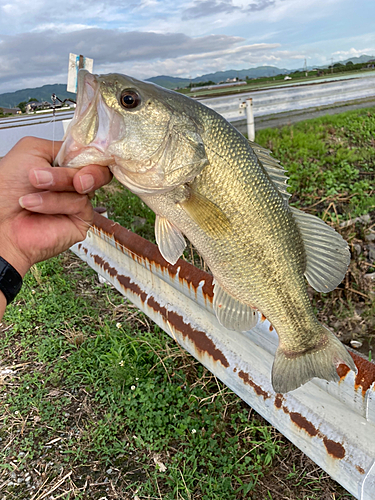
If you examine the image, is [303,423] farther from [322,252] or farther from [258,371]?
[322,252]

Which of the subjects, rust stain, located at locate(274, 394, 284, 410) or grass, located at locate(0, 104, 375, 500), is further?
grass, located at locate(0, 104, 375, 500)

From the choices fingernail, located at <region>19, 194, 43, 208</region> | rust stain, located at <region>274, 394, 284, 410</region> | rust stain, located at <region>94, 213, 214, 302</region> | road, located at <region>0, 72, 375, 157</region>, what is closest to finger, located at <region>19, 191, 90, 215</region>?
fingernail, located at <region>19, 194, 43, 208</region>

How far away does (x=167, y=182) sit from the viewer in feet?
4.44

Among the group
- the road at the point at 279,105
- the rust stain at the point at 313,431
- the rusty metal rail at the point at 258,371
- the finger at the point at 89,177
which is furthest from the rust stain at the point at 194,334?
the road at the point at 279,105

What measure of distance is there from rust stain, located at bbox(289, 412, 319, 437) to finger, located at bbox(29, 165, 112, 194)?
123cm

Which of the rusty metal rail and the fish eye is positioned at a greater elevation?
the fish eye

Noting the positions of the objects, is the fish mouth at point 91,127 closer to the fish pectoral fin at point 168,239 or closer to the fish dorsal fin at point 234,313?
the fish pectoral fin at point 168,239

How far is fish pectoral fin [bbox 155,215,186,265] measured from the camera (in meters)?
1.50

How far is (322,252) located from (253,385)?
71 centimetres

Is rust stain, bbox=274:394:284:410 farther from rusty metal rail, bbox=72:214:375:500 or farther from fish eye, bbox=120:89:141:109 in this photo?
fish eye, bbox=120:89:141:109

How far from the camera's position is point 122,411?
98.9 inches

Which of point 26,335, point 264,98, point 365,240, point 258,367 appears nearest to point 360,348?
point 365,240

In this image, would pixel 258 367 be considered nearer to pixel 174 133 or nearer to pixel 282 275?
pixel 282 275

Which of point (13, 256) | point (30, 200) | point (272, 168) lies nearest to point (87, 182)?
point (30, 200)
